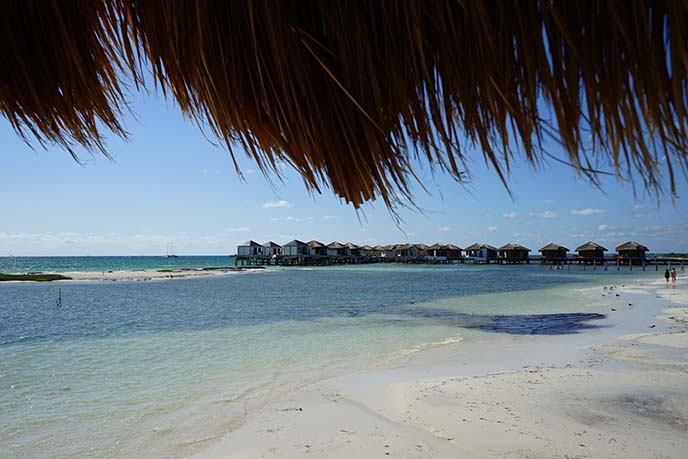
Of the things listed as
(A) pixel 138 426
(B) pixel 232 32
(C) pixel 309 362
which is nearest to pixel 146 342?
(C) pixel 309 362

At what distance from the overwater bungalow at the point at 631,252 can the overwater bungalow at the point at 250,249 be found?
1746 inches

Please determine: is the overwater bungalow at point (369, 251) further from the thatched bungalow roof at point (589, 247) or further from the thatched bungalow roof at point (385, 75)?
the thatched bungalow roof at point (385, 75)

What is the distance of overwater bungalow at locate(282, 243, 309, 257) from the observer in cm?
6047

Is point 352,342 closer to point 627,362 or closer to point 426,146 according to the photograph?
point 627,362

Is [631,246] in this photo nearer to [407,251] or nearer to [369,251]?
[407,251]

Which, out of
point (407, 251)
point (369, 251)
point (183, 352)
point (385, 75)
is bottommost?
point (183, 352)

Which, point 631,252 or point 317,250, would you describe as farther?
point 317,250

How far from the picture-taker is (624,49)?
64 cm

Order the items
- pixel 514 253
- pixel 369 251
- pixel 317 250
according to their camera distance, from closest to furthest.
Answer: pixel 514 253 < pixel 317 250 < pixel 369 251

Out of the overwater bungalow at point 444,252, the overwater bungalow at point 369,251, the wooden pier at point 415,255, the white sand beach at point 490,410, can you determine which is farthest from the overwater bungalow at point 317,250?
the white sand beach at point 490,410

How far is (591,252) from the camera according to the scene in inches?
1948

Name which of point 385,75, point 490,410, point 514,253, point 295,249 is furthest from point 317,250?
point 385,75

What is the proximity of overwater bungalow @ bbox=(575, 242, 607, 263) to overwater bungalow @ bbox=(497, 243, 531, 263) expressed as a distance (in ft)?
25.0

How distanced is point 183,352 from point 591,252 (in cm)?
5114
